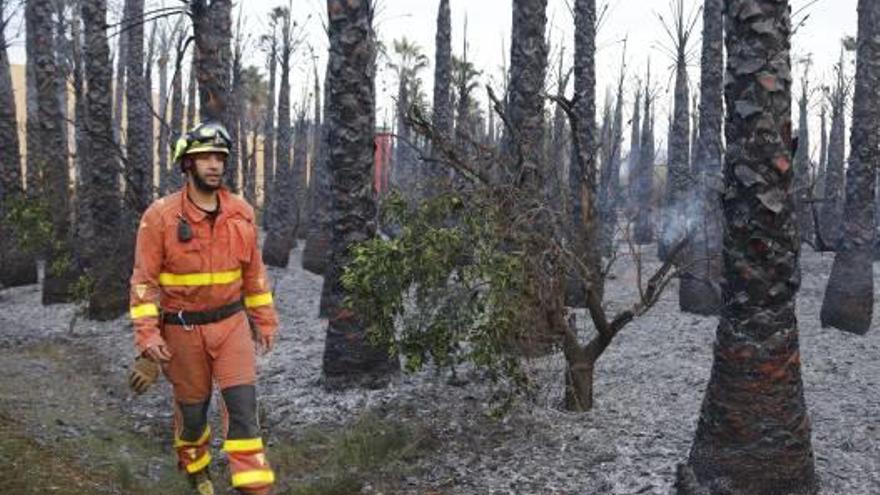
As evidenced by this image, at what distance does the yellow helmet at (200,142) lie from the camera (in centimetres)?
486

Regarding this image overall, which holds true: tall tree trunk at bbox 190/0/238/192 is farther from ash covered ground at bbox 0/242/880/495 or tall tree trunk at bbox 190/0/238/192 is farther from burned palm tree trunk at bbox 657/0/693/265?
burned palm tree trunk at bbox 657/0/693/265

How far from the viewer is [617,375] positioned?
8500 mm

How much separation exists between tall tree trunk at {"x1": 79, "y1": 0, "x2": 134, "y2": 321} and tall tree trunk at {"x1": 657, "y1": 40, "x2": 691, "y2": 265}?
9000 mm

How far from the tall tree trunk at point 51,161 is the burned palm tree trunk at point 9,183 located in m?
0.52

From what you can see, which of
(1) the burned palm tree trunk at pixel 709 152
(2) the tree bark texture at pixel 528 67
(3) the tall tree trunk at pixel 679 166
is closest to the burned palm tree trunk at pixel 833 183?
(3) the tall tree trunk at pixel 679 166

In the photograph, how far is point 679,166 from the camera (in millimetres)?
16594

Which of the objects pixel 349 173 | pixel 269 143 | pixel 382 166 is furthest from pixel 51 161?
pixel 269 143

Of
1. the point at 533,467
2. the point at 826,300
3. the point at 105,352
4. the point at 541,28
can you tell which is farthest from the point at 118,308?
the point at 826,300

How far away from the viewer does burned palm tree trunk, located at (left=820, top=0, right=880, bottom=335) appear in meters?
11.0

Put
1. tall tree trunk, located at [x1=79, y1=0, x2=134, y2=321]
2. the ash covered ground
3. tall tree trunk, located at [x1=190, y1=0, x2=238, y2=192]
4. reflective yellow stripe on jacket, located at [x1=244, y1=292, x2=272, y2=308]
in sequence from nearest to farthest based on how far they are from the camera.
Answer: reflective yellow stripe on jacket, located at [x1=244, y1=292, x2=272, y2=308], the ash covered ground, tall tree trunk, located at [x1=190, y1=0, x2=238, y2=192], tall tree trunk, located at [x1=79, y1=0, x2=134, y2=321]

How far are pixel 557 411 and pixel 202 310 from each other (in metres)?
3.51

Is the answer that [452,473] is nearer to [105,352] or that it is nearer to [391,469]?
[391,469]

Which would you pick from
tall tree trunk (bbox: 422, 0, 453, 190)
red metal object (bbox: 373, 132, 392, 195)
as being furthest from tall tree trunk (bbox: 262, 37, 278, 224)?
tall tree trunk (bbox: 422, 0, 453, 190)

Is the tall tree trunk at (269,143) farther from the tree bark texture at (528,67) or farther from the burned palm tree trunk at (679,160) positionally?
the tree bark texture at (528,67)
